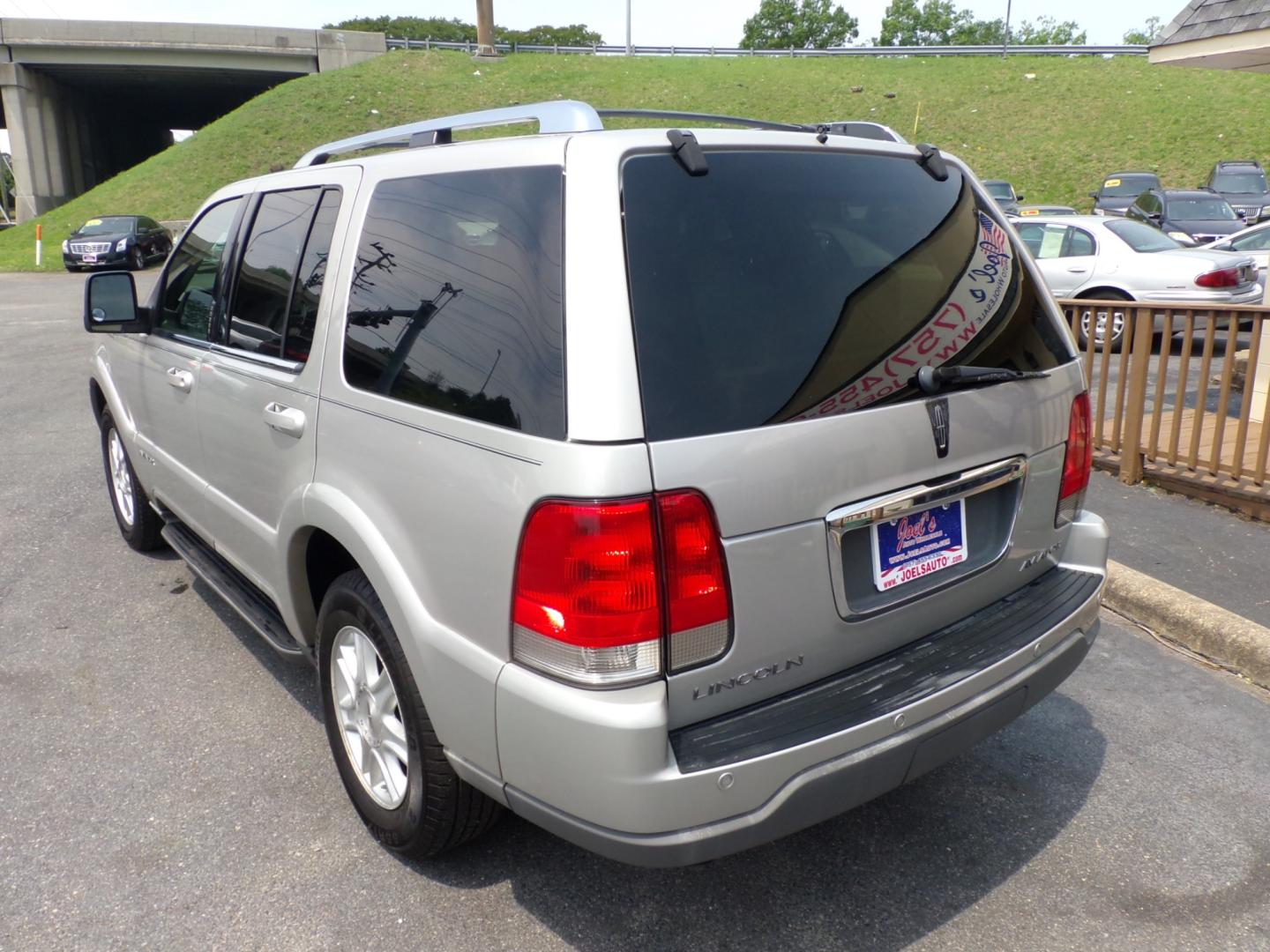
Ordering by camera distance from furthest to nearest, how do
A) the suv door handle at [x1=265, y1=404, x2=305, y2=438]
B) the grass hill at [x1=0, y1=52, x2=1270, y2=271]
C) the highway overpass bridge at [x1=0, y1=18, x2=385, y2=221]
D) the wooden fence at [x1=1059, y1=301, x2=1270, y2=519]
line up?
the highway overpass bridge at [x1=0, y1=18, x2=385, y2=221]
the grass hill at [x1=0, y1=52, x2=1270, y2=271]
the wooden fence at [x1=1059, y1=301, x2=1270, y2=519]
the suv door handle at [x1=265, y1=404, x2=305, y2=438]

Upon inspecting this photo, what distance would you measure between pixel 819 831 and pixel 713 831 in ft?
3.31

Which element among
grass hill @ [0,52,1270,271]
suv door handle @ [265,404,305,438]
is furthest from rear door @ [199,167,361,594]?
grass hill @ [0,52,1270,271]

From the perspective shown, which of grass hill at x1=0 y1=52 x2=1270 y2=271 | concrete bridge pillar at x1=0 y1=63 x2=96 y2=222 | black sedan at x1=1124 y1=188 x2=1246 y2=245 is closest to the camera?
black sedan at x1=1124 y1=188 x2=1246 y2=245

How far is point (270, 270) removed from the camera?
3.32 metres

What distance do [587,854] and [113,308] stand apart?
3115 mm

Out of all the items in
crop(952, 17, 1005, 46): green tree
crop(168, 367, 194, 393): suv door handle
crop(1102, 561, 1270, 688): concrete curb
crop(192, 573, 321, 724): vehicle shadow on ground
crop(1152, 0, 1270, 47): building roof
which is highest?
crop(952, 17, 1005, 46): green tree

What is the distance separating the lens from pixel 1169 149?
3606 cm

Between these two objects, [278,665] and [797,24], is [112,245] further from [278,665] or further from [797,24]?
[797,24]

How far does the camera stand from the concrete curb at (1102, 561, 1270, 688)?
3.90 m

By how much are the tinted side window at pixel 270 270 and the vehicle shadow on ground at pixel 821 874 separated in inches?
68.8

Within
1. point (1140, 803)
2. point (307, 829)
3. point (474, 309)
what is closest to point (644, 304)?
point (474, 309)

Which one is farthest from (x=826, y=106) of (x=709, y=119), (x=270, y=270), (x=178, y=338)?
(x=270, y=270)

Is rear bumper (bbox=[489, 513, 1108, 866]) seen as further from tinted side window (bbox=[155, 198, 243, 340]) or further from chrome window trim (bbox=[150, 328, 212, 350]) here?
tinted side window (bbox=[155, 198, 243, 340])

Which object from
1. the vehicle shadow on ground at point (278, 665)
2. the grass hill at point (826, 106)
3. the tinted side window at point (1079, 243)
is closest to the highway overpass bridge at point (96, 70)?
the grass hill at point (826, 106)
